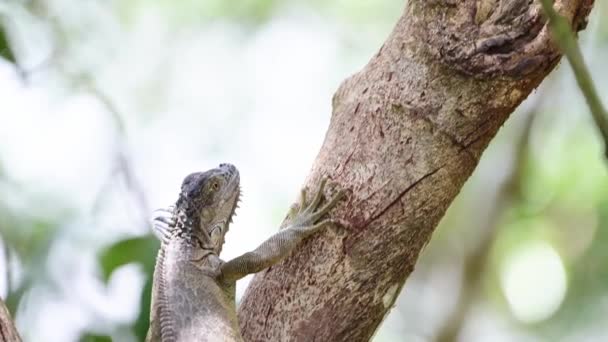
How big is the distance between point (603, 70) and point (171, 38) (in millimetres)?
3980

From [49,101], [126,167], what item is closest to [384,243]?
[126,167]

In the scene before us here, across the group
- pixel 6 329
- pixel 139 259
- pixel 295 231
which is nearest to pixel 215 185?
pixel 139 259

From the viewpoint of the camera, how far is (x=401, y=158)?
11.5ft

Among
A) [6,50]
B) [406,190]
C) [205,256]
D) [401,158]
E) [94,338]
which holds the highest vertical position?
[6,50]

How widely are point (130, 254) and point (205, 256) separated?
0.45 metres

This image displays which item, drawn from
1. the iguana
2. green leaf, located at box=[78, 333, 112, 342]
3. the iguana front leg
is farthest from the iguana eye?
green leaf, located at box=[78, 333, 112, 342]

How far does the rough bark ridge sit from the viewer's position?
3357 millimetres

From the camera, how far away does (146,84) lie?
8172 mm

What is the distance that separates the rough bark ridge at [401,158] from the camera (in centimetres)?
336

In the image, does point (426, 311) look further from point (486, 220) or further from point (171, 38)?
point (171, 38)

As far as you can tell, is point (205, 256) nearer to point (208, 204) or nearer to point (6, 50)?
point (208, 204)

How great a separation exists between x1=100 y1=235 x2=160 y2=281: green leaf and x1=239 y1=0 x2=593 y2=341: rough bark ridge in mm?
784

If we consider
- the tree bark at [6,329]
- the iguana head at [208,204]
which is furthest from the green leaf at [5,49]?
the tree bark at [6,329]

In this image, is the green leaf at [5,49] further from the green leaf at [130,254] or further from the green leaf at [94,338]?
the green leaf at [94,338]
